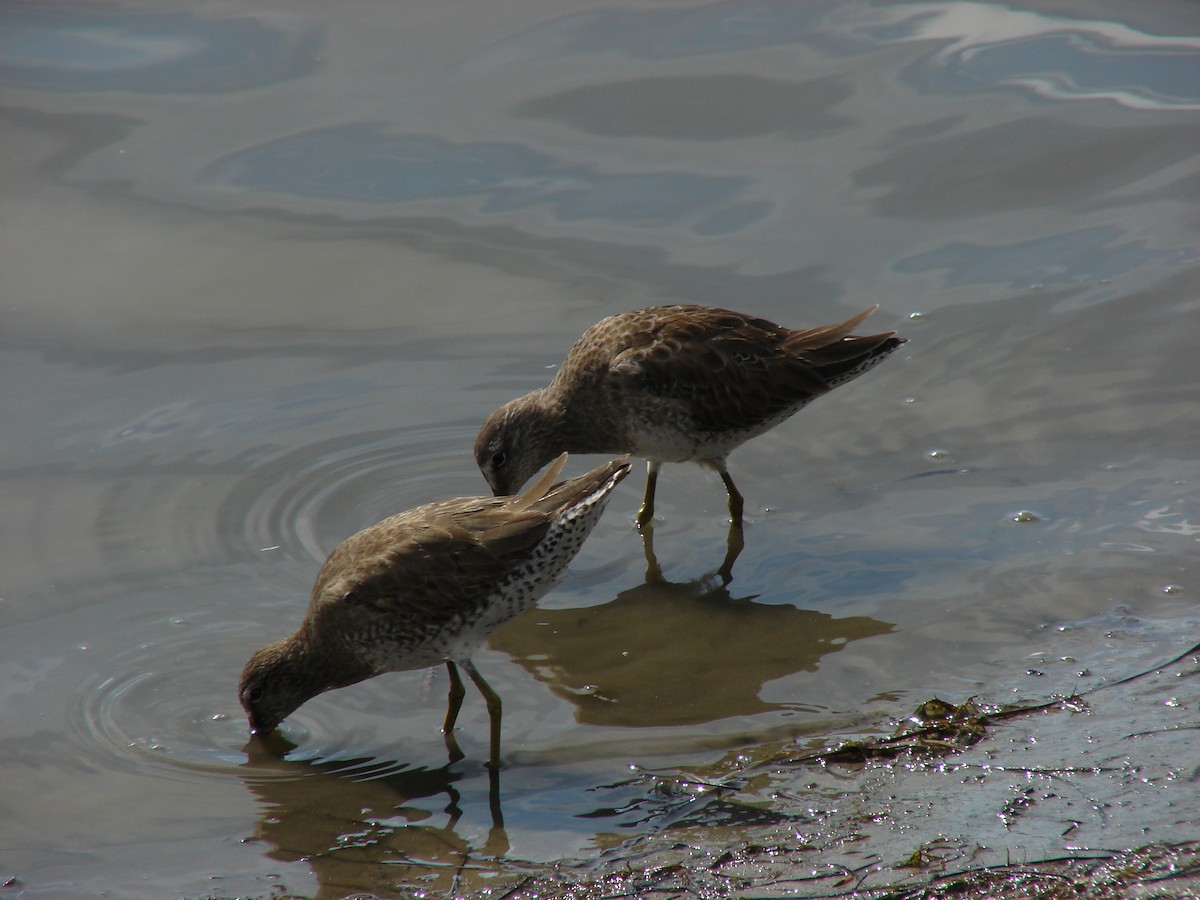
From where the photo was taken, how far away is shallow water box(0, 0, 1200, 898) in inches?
232

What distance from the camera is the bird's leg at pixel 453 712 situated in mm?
6129

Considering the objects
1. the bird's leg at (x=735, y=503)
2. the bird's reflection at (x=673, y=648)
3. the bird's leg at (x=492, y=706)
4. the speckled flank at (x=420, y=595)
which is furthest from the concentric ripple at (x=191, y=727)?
the bird's leg at (x=735, y=503)

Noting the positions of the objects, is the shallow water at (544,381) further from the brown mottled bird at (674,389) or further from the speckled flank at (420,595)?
the brown mottled bird at (674,389)

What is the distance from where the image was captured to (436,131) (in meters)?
11.2

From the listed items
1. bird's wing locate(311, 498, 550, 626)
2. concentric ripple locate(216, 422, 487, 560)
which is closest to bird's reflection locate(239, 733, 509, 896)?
bird's wing locate(311, 498, 550, 626)

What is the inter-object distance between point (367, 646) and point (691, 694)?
1.48 meters

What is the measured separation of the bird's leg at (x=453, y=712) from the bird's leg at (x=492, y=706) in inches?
6.3

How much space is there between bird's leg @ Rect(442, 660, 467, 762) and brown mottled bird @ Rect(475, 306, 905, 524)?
1.74m

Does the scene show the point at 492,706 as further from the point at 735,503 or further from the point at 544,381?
the point at 544,381

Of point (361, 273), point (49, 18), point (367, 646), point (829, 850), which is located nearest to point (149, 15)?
point (49, 18)

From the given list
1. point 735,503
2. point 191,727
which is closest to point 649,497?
point 735,503

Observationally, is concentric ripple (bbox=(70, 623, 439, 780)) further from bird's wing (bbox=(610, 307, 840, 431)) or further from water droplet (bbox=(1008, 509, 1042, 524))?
water droplet (bbox=(1008, 509, 1042, 524))

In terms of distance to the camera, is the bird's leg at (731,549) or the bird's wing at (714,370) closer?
the bird's leg at (731,549)

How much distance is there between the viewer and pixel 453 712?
20.7 ft
